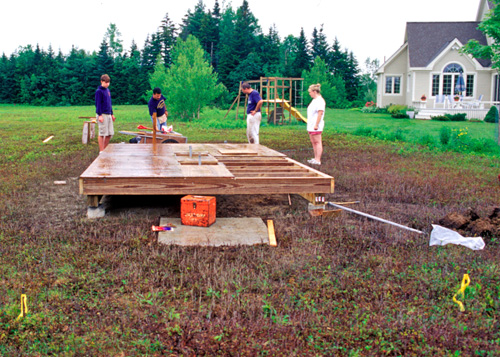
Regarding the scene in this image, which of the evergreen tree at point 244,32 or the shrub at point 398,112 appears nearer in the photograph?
the shrub at point 398,112

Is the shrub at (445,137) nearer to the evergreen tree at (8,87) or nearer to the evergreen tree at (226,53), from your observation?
the evergreen tree at (226,53)

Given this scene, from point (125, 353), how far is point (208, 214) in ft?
8.68

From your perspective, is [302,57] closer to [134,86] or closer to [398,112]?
[134,86]

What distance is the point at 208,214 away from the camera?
5.52m

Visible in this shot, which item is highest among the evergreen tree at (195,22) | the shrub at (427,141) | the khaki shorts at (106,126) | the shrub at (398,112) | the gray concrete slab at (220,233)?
the evergreen tree at (195,22)

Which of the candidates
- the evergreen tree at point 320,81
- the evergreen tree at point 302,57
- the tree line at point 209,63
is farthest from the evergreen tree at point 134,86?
the evergreen tree at point 320,81

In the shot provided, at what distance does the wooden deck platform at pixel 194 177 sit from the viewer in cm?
574

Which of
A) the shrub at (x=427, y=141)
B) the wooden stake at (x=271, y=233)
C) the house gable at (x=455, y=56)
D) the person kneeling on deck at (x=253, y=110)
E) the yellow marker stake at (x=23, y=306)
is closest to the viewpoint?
the yellow marker stake at (x=23, y=306)

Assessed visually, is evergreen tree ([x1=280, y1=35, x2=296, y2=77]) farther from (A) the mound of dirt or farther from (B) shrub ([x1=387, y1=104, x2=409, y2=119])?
(A) the mound of dirt

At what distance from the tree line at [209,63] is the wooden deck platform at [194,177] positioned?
39.3 m

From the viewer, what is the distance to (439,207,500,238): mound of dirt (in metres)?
5.35

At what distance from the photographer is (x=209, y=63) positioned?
189 ft

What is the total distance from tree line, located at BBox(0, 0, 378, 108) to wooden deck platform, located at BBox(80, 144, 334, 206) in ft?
129

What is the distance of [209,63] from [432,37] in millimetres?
29026
